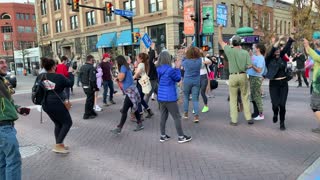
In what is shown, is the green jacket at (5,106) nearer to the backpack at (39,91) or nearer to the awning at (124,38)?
the backpack at (39,91)

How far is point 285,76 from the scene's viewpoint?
6.68 m

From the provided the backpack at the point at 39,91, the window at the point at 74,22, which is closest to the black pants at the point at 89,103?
the backpack at the point at 39,91

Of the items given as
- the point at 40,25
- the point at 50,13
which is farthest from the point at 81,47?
the point at 40,25

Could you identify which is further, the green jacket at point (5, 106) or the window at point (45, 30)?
the window at point (45, 30)

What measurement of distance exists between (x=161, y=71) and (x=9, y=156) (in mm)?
3224

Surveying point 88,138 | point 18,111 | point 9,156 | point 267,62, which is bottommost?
point 88,138

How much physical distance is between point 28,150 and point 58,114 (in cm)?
115

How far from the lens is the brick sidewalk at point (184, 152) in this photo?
476 centimetres

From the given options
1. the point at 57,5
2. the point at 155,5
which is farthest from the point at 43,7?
the point at 155,5

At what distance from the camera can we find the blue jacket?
616 centimetres

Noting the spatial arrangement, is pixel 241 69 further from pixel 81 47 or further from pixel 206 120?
pixel 81 47

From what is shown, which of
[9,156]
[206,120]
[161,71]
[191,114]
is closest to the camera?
[9,156]

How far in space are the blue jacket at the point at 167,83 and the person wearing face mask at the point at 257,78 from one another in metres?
2.24

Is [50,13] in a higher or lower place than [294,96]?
higher
